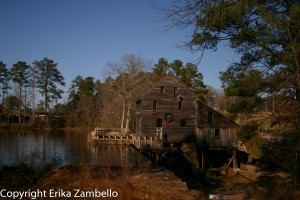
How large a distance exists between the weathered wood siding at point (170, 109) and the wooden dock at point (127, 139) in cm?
152

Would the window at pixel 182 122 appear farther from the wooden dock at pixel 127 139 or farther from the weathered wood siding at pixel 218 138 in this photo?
the wooden dock at pixel 127 139

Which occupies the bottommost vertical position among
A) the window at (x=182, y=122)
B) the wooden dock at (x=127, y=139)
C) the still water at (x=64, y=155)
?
Result: the still water at (x=64, y=155)

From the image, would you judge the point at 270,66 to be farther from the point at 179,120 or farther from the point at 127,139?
the point at 127,139

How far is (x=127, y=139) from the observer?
4397 cm

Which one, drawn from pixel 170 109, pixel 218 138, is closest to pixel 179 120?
pixel 170 109

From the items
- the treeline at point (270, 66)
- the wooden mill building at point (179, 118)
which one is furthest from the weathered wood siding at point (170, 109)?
the treeline at point (270, 66)

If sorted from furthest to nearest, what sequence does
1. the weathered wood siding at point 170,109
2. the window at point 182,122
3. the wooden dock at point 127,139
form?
the window at point 182,122
the weathered wood siding at point 170,109
the wooden dock at point 127,139

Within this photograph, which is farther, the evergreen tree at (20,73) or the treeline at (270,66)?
the evergreen tree at (20,73)

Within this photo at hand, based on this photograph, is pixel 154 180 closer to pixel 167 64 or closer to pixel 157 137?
pixel 157 137

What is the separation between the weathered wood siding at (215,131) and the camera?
1272 inches

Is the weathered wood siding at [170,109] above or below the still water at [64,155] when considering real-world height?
above

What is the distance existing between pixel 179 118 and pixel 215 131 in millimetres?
4013

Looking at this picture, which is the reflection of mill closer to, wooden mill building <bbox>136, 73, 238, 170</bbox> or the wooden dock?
the wooden dock

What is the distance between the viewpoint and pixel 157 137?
31.4 meters
